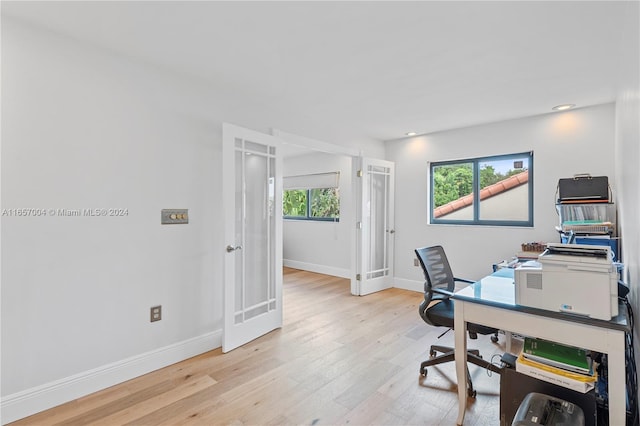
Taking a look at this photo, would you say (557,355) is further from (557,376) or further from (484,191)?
(484,191)

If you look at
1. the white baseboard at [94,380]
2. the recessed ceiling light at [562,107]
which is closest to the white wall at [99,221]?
the white baseboard at [94,380]

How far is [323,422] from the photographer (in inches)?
73.9

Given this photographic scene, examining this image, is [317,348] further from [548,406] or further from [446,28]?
[446,28]

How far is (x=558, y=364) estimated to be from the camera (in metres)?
1.50

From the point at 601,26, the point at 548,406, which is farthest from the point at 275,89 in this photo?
the point at 548,406

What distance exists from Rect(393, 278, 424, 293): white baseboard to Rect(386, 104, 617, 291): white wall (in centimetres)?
1

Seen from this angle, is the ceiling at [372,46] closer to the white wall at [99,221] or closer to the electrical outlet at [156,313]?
the white wall at [99,221]

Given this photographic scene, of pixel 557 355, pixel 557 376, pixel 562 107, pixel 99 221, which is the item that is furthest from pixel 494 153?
pixel 99 221

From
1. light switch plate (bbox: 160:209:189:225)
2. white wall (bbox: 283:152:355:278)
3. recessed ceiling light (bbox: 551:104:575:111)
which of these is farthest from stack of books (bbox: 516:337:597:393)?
white wall (bbox: 283:152:355:278)

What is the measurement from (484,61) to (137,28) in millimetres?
2424

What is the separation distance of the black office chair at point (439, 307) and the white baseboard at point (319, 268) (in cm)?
310

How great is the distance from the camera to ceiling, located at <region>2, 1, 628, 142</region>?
1.80 m

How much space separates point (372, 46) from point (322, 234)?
4.30 metres

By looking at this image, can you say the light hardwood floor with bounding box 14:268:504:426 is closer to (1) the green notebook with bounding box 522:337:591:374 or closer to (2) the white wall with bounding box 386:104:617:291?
(1) the green notebook with bounding box 522:337:591:374
